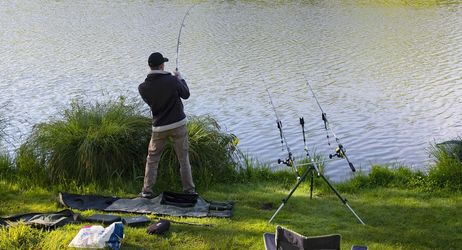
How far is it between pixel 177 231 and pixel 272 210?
1244mm

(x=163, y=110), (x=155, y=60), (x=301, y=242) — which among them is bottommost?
(x=301, y=242)

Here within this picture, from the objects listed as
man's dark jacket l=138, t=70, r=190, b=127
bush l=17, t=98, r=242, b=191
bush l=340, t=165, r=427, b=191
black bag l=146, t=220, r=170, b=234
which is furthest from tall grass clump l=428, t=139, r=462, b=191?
black bag l=146, t=220, r=170, b=234

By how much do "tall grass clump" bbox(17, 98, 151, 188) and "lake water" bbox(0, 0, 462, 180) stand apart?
66.2 inches

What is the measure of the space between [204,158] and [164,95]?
1.44m

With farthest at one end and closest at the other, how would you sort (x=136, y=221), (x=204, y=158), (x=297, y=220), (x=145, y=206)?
(x=204, y=158) < (x=145, y=206) < (x=297, y=220) < (x=136, y=221)

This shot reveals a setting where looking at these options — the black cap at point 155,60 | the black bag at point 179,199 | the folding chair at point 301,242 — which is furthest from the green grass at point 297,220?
the black cap at point 155,60

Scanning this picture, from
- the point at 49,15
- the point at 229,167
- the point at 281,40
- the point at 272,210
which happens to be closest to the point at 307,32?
the point at 281,40

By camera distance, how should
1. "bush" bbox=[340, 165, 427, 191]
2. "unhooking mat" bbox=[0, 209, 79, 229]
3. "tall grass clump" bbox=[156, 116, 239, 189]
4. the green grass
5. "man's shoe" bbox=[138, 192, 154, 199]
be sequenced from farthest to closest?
"bush" bbox=[340, 165, 427, 191]
"tall grass clump" bbox=[156, 116, 239, 189]
"man's shoe" bbox=[138, 192, 154, 199]
"unhooking mat" bbox=[0, 209, 79, 229]
the green grass

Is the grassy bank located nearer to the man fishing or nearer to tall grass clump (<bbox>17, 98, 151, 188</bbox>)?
tall grass clump (<bbox>17, 98, 151, 188</bbox>)

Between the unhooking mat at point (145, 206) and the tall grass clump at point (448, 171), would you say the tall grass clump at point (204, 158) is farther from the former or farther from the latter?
the tall grass clump at point (448, 171)

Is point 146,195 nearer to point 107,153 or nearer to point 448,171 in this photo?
point 107,153

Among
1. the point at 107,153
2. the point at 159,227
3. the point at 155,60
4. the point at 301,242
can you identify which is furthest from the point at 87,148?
the point at 301,242

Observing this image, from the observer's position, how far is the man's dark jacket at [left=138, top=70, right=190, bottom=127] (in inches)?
251

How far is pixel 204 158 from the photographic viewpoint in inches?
299
